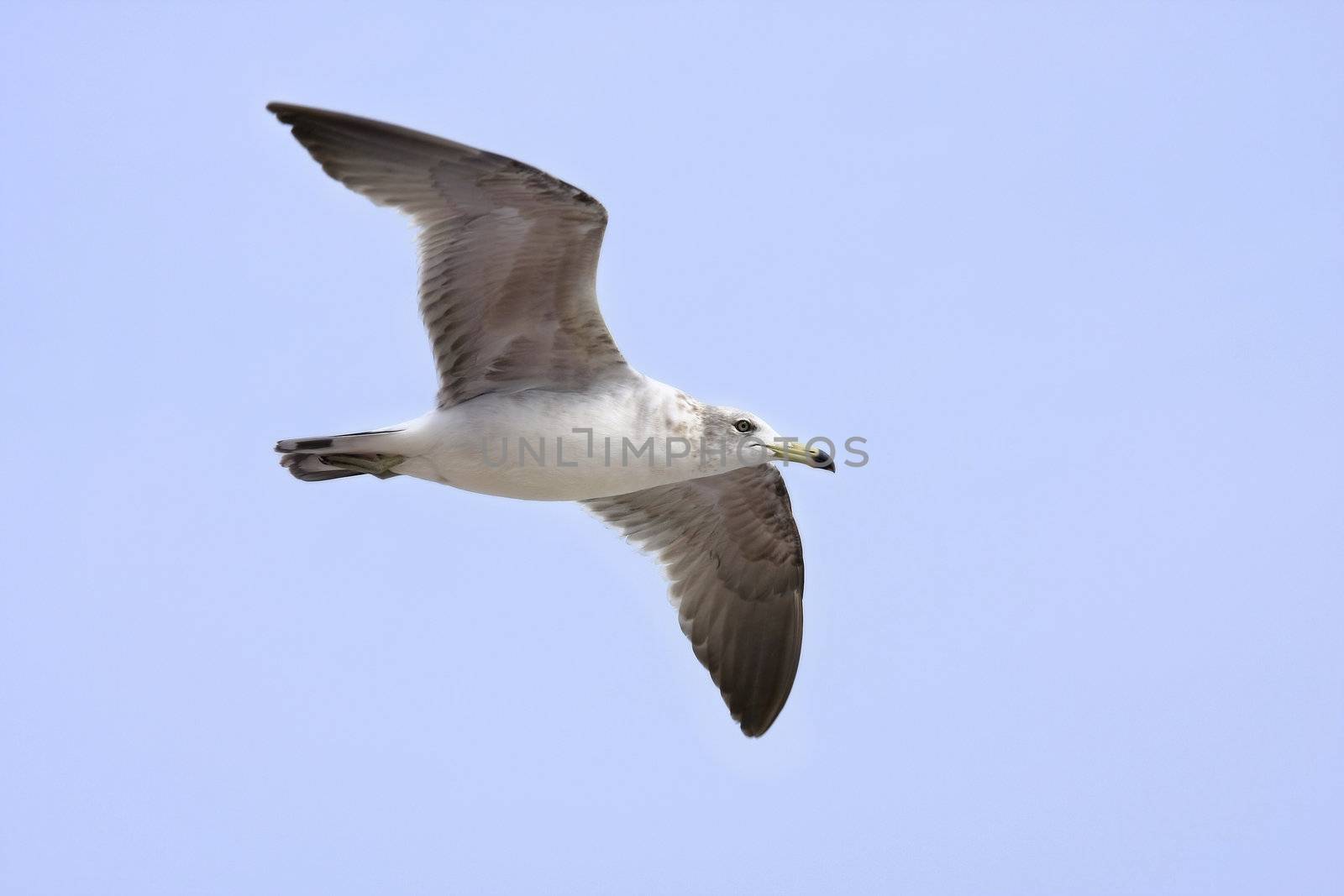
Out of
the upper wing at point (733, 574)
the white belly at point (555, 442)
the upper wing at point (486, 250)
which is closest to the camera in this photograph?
the upper wing at point (486, 250)

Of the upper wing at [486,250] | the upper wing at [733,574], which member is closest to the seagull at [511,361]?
the upper wing at [486,250]

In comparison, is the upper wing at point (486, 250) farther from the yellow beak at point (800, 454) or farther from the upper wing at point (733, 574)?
the upper wing at point (733, 574)

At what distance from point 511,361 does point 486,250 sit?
0.65 m

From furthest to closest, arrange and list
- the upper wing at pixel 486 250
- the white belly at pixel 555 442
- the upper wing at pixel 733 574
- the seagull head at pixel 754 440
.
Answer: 1. the upper wing at pixel 733 574
2. the seagull head at pixel 754 440
3. the white belly at pixel 555 442
4. the upper wing at pixel 486 250

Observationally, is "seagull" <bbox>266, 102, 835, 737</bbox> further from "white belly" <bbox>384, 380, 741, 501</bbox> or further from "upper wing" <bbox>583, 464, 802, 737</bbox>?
"upper wing" <bbox>583, 464, 802, 737</bbox>

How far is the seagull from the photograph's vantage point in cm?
827

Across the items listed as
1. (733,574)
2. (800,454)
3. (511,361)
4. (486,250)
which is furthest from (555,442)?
(733,574)

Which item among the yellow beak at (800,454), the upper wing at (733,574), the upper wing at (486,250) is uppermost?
the upper wing at (486,250)

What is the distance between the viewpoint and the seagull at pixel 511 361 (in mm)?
8273

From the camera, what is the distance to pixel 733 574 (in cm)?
1059

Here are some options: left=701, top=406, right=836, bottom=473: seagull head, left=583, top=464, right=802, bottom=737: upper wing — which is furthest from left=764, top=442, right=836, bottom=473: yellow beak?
left=583, top=464, right=802, bottom=737: upper wing

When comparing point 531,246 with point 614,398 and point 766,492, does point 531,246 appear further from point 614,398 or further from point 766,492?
point 766,492

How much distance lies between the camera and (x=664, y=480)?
29.7ft

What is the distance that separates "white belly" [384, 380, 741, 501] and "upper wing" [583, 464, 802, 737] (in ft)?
5.05
